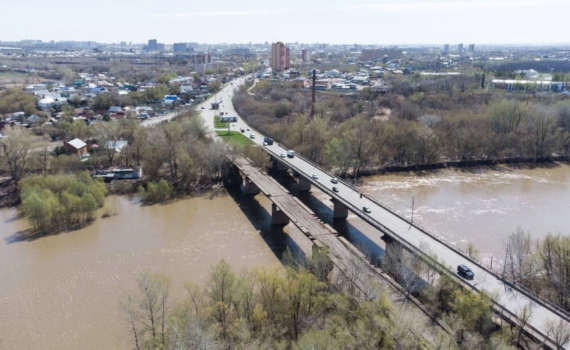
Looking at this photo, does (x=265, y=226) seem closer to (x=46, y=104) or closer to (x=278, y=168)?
(x=278, y=168)

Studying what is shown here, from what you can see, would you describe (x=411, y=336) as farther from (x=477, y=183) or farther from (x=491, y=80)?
(x=491, y=80)

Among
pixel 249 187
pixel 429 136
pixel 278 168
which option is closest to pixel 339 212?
pixel 249 187

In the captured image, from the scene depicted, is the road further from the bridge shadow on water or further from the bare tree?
the bridge shadow on water

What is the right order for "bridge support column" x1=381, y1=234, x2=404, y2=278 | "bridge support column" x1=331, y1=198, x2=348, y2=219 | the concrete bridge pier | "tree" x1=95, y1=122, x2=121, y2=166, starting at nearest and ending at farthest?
"bridge support column" x1=381, y1=234, x2=404, y2=278, "bridge support column" x1=331, y1=198, x2=348, y2=219, "tree" x1=95, y1=122, x2=121, y2=166, the concrete bridge pier

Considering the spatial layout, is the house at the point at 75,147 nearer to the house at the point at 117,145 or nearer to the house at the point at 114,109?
the house at the point at 117,145

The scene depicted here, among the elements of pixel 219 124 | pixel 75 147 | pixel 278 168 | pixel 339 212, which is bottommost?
pixel 339 212

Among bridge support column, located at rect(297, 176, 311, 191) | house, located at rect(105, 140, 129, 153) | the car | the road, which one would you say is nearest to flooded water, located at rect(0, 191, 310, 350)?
bridge support column, located at rect(297, 176, 311, 191)
